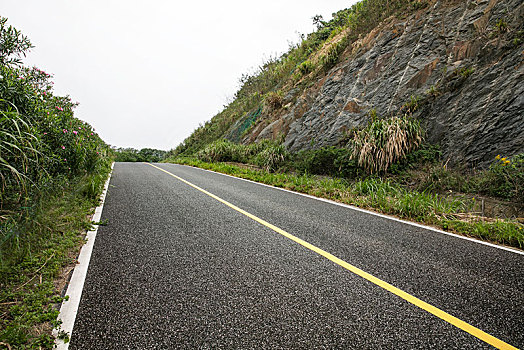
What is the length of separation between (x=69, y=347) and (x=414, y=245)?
140 inches

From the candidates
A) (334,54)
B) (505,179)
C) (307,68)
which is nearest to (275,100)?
(307,68)

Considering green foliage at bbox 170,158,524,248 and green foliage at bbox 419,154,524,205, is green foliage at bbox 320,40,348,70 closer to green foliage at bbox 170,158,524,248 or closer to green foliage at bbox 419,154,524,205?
green foliage at bbox 170,158,524,248

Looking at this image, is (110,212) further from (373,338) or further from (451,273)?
(451,273)

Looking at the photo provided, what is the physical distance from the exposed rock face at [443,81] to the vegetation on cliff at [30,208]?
7.39m

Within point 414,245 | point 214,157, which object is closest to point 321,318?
point 414,245

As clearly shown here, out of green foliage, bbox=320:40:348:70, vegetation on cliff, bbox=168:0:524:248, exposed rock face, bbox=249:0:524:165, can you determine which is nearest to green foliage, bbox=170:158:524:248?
vegetation on cliff, bbox=168:0:524:248

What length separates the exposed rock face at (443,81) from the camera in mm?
5547

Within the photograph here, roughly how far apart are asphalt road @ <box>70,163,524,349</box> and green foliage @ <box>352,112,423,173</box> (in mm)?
3026

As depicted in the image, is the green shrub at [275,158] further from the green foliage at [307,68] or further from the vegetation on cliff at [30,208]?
the vegetation on cliff at [30,208]

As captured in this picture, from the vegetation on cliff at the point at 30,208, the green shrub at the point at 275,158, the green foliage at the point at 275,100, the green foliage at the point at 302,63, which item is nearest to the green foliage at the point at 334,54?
the green foliage at the point at 302,63

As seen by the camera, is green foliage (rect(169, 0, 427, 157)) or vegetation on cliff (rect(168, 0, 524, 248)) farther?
green foliage (rect(169, 0, 427, 157))

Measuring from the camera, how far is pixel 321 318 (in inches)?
70.4

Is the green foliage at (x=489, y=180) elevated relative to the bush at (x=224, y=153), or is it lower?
lower

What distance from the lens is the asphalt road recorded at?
1.62 meters
